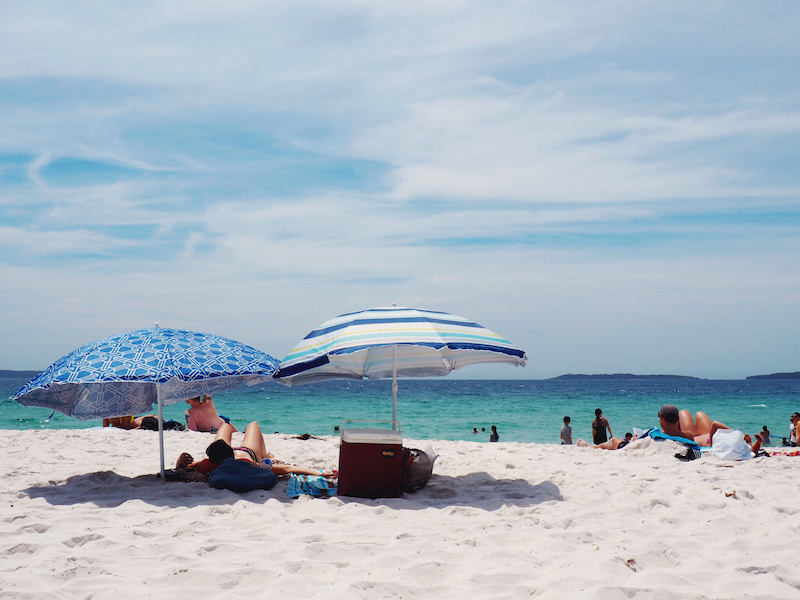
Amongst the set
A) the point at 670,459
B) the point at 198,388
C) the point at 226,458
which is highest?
the point at 198,388

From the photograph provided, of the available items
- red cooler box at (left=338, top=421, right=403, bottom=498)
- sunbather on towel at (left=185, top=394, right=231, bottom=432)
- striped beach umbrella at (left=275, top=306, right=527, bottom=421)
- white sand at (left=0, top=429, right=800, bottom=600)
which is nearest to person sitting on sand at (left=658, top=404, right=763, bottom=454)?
white sand at (left=0, top=429, right=800, bottom=600)

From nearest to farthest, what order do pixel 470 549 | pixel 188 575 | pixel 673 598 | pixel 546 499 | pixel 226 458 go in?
pixel 673 598
pixel 188 575
pixel 470 549
pixel 546 499
pixel 226 458

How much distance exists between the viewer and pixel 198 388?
23.9 ft

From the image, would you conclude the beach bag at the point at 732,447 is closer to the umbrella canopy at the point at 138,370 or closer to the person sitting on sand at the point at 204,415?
the umbrella canopy at the point at 138,370

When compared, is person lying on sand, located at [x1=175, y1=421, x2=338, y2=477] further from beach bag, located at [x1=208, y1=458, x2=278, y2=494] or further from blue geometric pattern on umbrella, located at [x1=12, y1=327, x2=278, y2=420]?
blue geometric pattern on umbrella, located at [x1=12, y1=327, x2=278, y2=420]

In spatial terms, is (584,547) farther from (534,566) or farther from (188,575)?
(188,575)

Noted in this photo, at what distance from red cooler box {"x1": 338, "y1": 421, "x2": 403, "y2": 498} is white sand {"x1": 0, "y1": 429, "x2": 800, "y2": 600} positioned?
0.19 metres

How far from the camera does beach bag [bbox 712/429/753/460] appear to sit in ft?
24.6

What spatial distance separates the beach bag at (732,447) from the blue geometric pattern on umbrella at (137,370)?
5.81 m

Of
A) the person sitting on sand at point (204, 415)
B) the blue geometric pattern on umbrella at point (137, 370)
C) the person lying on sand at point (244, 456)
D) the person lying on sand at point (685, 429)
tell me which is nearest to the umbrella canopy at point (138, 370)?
the blue geometric pattern on umbrella at point (137, 370)

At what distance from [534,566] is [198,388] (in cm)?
491

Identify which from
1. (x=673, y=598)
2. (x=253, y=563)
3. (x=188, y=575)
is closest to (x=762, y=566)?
(x=673, y=598)

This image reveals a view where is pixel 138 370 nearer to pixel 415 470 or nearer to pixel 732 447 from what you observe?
pixel 415 470

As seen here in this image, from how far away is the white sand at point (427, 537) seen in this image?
3451 mm
